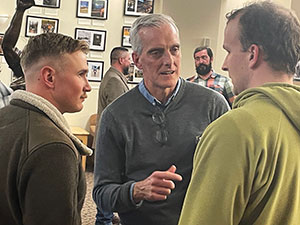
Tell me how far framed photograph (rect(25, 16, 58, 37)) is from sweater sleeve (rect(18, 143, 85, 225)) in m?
6.90

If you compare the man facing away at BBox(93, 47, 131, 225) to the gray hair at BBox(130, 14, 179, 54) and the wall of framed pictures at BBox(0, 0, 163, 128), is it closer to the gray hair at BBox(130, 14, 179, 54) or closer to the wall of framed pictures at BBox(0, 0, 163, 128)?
the wall of framed pictures at BBox(0, 0, 163, 128)

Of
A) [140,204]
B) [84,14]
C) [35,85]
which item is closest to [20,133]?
[35,85]

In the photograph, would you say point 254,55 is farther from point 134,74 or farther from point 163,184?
point 134,74

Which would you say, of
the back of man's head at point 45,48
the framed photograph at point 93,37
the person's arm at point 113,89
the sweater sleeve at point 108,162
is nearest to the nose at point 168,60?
the sweater sleeve at point 108,162

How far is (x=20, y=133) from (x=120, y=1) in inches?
283

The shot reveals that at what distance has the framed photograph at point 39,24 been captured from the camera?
814cm

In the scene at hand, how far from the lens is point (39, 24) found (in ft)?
26.9

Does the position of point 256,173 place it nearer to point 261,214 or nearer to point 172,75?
point 261,214

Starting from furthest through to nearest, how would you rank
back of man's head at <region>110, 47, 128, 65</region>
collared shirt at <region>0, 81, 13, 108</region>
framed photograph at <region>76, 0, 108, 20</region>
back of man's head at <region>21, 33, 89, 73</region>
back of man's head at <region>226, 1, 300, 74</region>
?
framed photograph at <region>76, 0, 108, 20</region> → back of man's head at <region>110, 47, 128, 65</region> → collared shirt at <region>0, 81, 13, 108</region> → back of man's head at <region>21, 33, 89, 73</region> → back of man's head at <region>226, 1, 300, 74</region>

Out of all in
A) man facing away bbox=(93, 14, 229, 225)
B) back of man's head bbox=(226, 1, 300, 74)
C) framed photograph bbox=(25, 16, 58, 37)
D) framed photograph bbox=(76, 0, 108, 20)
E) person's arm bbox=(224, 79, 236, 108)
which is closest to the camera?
back of man's head bbox=(226, 1, 300, 74)

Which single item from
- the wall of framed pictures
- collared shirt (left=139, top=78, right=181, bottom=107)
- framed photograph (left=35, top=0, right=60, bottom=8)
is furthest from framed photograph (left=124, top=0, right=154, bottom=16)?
collared shirt (left=139, top=78, right=181, bottom=107)

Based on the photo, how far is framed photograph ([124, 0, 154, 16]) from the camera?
850 centimetres

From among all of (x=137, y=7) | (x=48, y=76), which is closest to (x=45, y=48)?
(x=48, y=76)

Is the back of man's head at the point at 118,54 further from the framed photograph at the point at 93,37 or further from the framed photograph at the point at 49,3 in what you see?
the framed photograph at the point at 49,3
